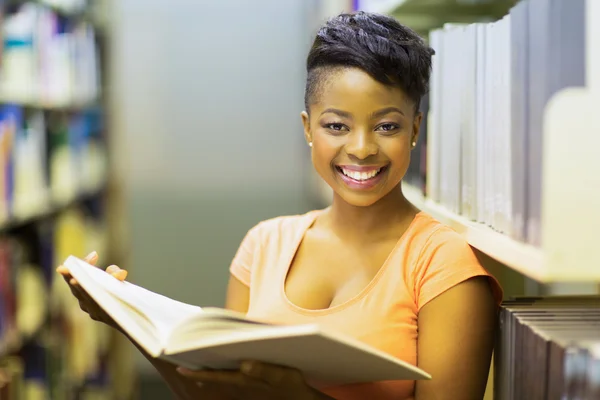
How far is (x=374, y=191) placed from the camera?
45.2 inches

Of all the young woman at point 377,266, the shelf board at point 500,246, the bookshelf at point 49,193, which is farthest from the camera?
the bookshelf at point 49,193

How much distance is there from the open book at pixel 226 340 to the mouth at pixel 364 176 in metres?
0.26

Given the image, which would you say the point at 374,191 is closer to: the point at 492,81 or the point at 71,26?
the point at 492,81

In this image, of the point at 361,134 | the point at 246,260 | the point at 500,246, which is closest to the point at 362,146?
the point at 361,134

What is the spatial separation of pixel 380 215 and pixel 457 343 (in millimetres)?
237

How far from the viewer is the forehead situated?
1108 mm

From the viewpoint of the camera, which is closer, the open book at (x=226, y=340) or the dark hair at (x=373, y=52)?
the open book at (x=226, y=340)

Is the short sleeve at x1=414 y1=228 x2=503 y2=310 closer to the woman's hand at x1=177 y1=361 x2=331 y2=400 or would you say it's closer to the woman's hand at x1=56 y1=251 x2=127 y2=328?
the woman's hand at x1=177 y1=361 x2=331 y2=400

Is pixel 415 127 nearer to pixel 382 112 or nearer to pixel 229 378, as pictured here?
pixel 382 112

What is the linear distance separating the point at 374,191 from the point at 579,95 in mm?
382

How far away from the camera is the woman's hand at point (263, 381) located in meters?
1.01

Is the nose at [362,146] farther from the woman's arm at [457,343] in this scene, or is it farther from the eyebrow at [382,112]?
the woman's arm at [457,343]

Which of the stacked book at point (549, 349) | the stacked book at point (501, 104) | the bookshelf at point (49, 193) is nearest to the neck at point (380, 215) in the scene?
the stacked book at point (501, 104)

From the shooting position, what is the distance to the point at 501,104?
1065mm
